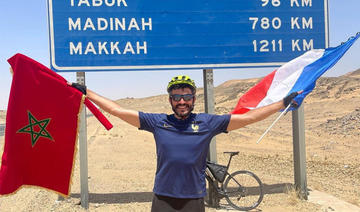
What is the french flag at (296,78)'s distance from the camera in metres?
5.66

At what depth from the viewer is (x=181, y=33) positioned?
717 cm

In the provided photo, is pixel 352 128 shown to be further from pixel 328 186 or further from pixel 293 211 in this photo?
pixel 293 211

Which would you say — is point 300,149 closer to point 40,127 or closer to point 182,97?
point 182,97

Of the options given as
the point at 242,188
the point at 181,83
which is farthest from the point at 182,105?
the point at 242,188

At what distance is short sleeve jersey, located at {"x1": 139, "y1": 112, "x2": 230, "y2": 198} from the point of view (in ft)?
9.87

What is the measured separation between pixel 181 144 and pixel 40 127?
2250mm

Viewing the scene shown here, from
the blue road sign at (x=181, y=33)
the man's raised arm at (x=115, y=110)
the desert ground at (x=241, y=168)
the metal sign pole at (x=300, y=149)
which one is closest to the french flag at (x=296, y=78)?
the blue road sign at (x=181, y=33)

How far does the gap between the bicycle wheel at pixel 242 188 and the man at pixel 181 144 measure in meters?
3.85

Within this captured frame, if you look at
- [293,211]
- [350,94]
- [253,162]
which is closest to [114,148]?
[253,162]

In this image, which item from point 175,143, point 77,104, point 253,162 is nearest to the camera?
point 175,143

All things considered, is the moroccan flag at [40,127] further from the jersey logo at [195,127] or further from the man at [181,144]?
the jersey logo at [195,127]

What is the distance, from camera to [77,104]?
14.3 feet

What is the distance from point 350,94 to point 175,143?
46.6 meters

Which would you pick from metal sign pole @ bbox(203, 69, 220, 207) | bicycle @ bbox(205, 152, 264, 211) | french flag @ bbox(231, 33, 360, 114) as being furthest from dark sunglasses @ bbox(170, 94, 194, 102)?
metal sign pole @ bbox(203, 69, 220, 207)
